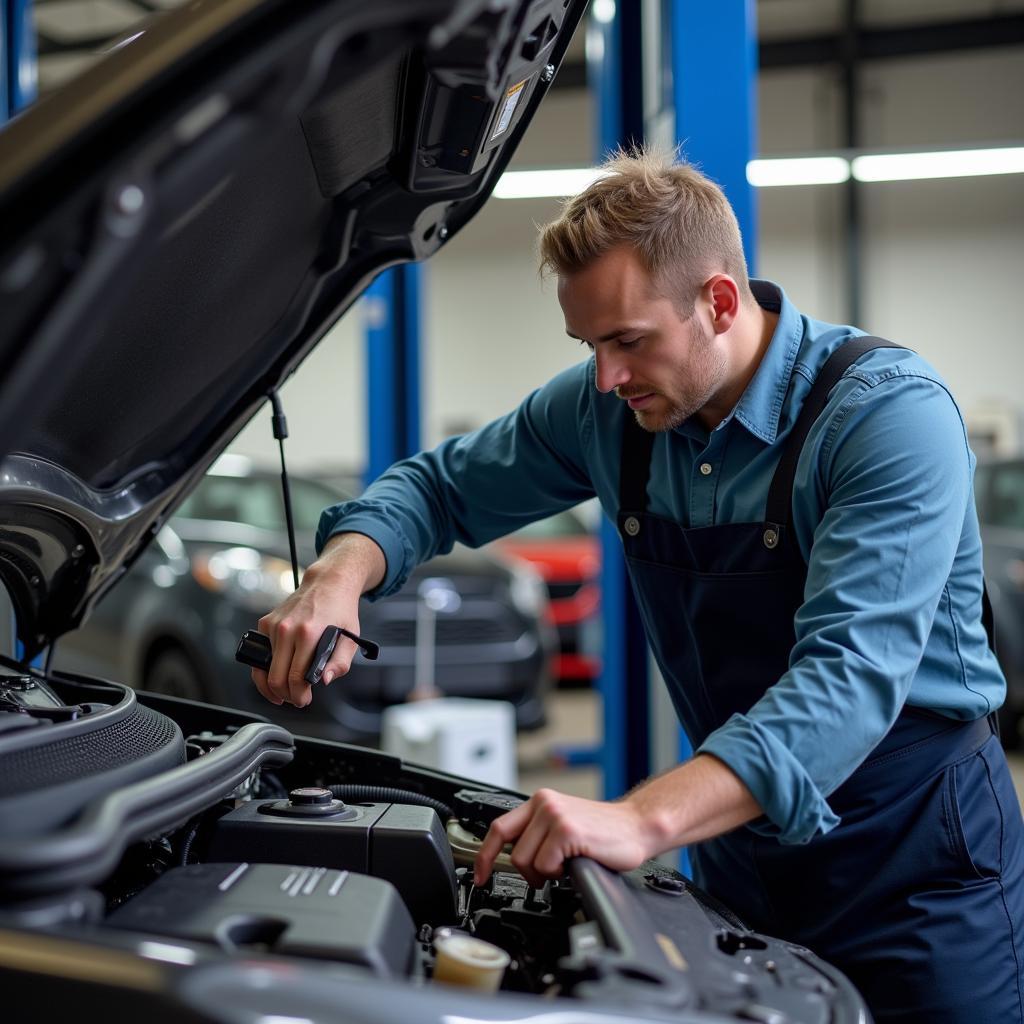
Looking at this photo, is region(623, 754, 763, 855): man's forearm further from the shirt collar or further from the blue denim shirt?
the shirt collar

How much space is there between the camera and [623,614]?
2910 mm

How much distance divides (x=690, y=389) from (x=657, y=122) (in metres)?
1.34

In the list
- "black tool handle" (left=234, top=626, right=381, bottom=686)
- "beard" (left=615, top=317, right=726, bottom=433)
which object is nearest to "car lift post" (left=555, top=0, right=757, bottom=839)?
"beard" (left=615, top=317, right=726, bottom=433)

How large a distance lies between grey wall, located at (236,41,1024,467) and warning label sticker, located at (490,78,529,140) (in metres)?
8.43

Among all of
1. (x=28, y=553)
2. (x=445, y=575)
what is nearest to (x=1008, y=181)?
(x=445, y=575)

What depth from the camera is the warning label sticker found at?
1297 millimetres

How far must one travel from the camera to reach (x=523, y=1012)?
2.44ft

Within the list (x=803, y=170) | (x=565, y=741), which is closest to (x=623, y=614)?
(x=565, y=741)

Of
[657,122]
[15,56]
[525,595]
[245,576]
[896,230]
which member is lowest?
[525,595]

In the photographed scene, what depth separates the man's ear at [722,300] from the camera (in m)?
1.46

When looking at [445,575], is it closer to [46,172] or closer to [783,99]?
[46,172]

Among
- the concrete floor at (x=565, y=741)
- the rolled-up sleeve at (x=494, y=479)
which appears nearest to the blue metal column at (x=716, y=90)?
the rolled-up sleeve at (x=494, y=479)

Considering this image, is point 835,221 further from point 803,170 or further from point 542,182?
point 542,182

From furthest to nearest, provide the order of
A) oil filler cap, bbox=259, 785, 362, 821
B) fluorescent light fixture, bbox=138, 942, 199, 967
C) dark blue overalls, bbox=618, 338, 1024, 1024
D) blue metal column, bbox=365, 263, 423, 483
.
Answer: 1. blue metal column, bbox=365, 263, 423, 483
2. dark blue overalls, bbox=618, 338, 1024, 1024
3. oil filler cap, bbox=259, 785, 362, 821
4. fluorescent light fixture, bbox=138, 942, 199, 967
